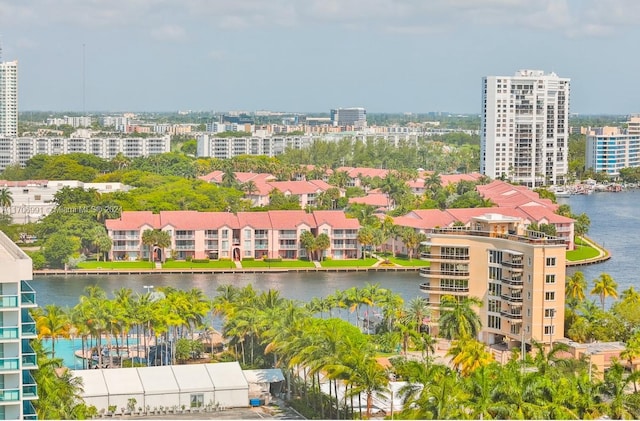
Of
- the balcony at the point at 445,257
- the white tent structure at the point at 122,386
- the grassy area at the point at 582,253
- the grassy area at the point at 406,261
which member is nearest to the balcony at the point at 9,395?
the white tent structure at the point at 122,386

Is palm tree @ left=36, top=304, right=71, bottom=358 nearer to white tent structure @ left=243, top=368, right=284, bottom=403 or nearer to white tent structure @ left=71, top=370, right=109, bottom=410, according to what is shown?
white tent structure @ left=71, top=370, right=109, bottom=410

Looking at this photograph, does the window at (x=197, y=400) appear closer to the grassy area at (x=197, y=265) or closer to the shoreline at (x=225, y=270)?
the shoreline at (x=225, y=270)

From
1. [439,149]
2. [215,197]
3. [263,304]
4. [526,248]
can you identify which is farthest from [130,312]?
[439,149]

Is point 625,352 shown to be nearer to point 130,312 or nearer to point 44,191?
point 130,312

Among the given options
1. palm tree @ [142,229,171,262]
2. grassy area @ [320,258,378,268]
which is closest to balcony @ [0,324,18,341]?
palm tree @ [142,229,171,262]

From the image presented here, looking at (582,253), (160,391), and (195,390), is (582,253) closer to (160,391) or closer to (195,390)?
(195,390)

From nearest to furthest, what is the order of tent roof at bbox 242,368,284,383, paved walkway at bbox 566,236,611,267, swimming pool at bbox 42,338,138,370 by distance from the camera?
tent roof at bbox 242,368,284,383 → swimming pool at bbox 42,338,138,370 → paved walkway at bbox 566,236,611,267
